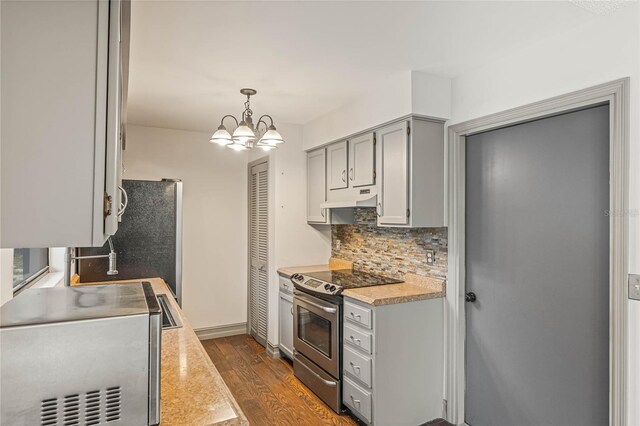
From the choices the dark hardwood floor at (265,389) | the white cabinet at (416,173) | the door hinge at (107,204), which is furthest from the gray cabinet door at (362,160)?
the door hinge at (107,204)

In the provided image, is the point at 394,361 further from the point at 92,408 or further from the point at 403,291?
the point at 92,408

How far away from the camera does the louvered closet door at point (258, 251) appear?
161 inches

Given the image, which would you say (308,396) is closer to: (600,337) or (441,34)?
(600,337)

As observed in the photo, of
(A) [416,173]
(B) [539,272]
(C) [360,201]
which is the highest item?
(A) [416,173]

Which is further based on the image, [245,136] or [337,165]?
[337,165]

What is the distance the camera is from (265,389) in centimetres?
318

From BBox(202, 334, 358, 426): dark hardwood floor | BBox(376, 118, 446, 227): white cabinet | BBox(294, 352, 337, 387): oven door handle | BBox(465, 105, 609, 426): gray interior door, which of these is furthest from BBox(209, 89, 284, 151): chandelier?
BBox(202, 334, 358, 426): dark hardwood floor

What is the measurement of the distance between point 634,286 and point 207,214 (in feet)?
12.9

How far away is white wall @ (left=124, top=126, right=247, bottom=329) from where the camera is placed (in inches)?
166

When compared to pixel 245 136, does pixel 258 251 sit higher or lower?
lower

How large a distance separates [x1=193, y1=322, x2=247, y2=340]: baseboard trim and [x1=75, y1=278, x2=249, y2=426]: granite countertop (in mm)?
2779

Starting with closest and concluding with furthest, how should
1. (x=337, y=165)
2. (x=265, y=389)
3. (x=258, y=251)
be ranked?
(x=265, y=389) → (x=337, y=165) → (x=258, y=251)

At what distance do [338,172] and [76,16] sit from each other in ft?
8.95

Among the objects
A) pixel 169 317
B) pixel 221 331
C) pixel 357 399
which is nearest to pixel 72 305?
pixel 169 317
